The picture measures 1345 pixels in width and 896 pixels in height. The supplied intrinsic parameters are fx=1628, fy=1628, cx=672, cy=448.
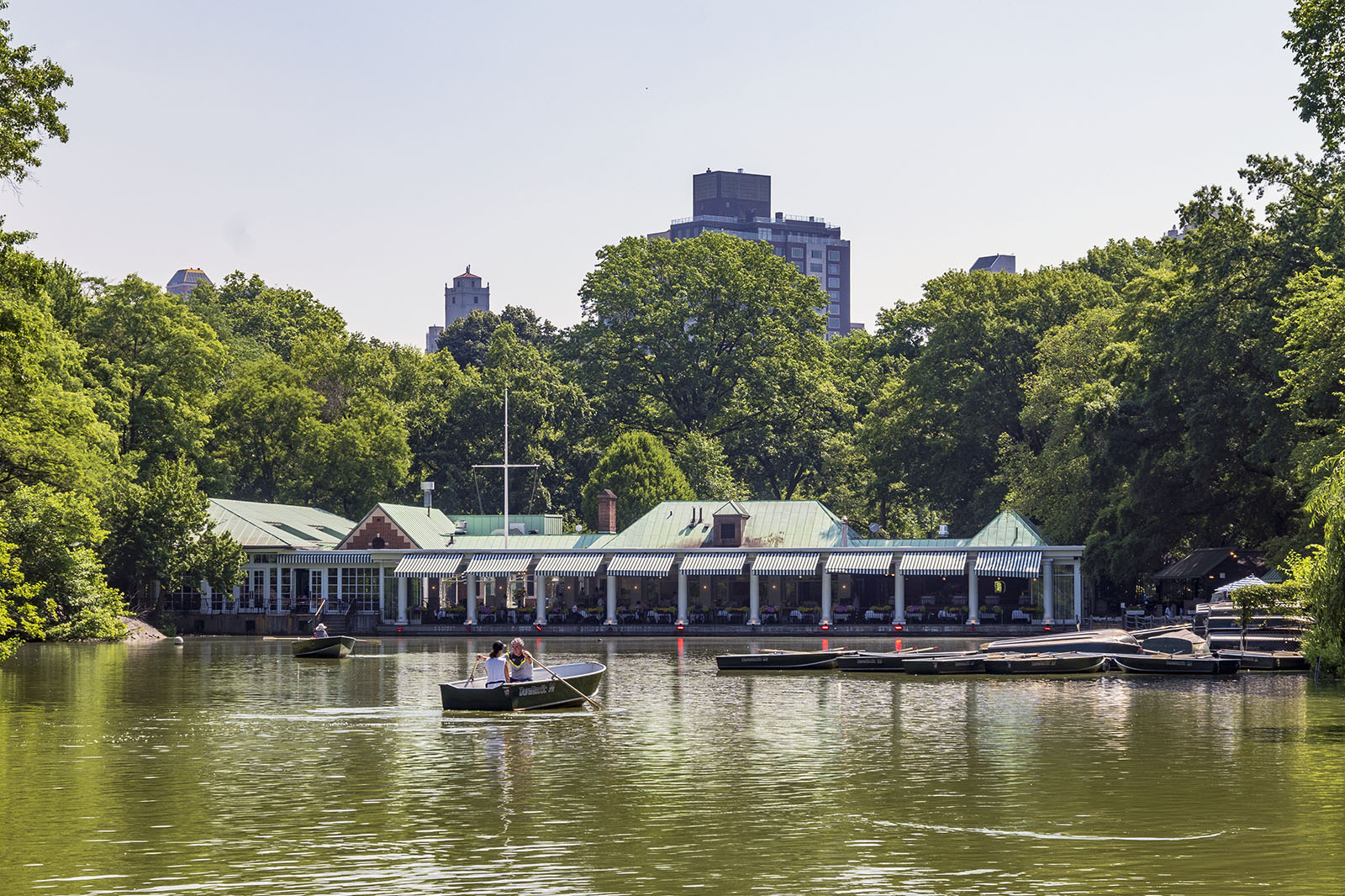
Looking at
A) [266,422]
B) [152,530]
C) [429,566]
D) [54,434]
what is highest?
[266,422]

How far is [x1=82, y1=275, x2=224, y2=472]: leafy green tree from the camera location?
80.4m

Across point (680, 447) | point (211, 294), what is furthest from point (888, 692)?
point (211, 294)

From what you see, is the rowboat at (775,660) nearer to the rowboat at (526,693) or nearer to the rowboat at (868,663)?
the rowboat at (868,663)

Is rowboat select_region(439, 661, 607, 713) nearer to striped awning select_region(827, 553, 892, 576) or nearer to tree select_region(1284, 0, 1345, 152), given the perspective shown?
tree select_region(1284, 0, 1345, 152)

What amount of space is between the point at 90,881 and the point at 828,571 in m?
60.4

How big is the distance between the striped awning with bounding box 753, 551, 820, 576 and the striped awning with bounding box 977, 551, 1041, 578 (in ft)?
25.3

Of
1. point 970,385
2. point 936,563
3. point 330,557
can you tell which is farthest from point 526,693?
point 970,385

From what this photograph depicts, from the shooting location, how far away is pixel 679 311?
10481 cm

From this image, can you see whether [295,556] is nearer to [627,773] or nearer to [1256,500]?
[1256,500]

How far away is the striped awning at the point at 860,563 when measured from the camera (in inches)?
2940

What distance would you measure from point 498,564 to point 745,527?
12.3 meters

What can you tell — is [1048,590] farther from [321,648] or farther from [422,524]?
[321,648]

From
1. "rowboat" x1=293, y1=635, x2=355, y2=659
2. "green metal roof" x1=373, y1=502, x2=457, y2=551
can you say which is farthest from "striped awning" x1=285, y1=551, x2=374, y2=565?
"rowboat" x1=293, y1=635, x2=355, y2=659

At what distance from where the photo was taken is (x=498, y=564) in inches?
3127
